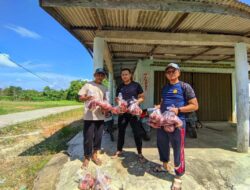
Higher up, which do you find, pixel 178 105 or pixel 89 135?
pixel 178 105

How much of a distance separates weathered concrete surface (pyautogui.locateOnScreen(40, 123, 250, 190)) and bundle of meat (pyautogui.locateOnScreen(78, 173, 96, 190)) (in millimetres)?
126

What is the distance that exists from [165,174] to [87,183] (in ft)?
4.13

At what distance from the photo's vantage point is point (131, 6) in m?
4.27

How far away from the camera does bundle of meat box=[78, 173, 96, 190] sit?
3.72 meters

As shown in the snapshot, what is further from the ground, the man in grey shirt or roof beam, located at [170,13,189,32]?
roof beam, located at [170,13,189,32]

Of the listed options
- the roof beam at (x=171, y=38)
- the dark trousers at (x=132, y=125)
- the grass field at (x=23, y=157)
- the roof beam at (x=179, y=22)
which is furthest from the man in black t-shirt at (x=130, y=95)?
the grass field at (x=23, y=157)

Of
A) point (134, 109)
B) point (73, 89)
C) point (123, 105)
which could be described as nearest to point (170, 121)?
point (134, 109)

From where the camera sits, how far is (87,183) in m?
3.75

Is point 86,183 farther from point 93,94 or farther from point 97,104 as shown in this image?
point 93,94

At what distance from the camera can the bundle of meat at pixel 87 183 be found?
12.2 ft

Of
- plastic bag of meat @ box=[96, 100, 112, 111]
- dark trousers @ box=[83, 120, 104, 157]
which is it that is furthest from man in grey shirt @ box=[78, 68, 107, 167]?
plastic bag of meat @ box=[96, 100, 112, 111]

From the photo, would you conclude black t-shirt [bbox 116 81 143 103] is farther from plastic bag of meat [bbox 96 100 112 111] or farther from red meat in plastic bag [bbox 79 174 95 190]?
red meat in plastic bag [bbox 79 174 95 190]

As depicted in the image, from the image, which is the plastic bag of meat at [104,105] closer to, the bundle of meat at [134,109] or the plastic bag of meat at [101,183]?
the bundle of meat at [134,109]

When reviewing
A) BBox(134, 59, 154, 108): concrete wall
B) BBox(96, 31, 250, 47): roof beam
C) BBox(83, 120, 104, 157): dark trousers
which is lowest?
BBox(83, 120, 104, 157): dark trousers
